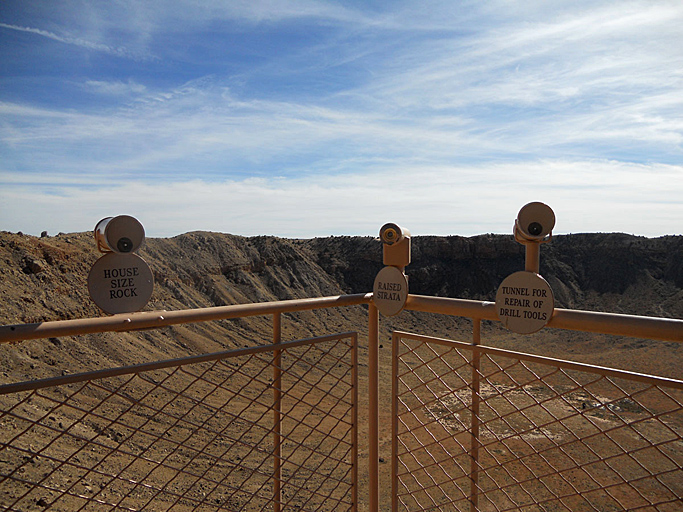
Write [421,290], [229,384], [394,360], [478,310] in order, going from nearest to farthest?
[478,310] < [394,360] < [229,384] < [421,290]

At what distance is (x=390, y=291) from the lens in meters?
2.38

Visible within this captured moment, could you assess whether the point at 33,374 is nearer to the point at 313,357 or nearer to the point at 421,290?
the point at 313,357

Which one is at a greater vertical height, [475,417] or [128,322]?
[128,322]

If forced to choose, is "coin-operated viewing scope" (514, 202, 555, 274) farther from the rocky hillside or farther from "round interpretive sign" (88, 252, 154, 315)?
the rocky hillside

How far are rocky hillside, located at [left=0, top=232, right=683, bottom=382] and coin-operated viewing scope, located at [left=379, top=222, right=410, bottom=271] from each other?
8.14 m

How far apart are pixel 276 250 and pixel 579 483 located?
669 inches

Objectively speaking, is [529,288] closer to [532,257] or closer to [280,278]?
[532,257]

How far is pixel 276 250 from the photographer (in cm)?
2250

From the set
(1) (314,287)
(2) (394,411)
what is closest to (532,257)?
(2) (394,411)

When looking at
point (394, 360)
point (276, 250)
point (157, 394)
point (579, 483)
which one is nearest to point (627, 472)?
point (579, 483)

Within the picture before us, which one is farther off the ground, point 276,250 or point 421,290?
point 276,250

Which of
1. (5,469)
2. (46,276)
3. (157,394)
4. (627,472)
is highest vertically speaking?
(46,276)

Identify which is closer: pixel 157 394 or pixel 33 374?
pixel 33 374

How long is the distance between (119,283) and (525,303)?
1524mm
